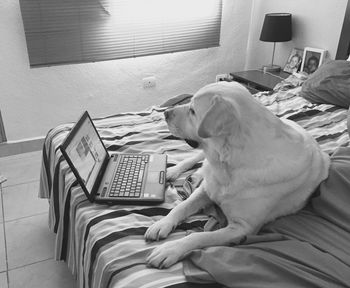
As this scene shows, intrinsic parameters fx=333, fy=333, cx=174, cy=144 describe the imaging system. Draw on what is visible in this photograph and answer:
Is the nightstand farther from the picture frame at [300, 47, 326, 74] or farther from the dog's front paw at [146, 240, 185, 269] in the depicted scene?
the dog's front paw at [146, 240, 185, 269]

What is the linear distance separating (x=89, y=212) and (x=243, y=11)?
297 cm

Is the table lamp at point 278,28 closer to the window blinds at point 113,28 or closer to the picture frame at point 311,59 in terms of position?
the picture frame at point 311,59

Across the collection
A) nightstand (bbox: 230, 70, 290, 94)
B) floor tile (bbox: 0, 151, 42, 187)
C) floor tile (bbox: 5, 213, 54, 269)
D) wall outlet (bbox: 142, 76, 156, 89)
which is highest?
nightstand (bbox: 230, 70, 290, 94)

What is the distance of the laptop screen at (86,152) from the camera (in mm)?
1202

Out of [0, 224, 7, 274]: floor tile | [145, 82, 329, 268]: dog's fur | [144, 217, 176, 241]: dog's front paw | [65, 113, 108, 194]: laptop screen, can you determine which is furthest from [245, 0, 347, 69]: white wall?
[0, 224, 7, 274]: floor tile

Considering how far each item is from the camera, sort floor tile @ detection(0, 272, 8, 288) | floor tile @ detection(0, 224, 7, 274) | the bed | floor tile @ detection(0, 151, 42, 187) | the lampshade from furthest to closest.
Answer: the lampshade < floor tile @ detection(0, 151, 42, 187) < floor tile @ detection(0, 224, 7, 274) < floor tile @ detection(0, 272, 8, 288) < the bed

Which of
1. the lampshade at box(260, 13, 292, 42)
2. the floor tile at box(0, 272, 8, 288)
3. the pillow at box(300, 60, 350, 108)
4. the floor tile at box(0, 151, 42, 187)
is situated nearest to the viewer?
the floor tile at box(0, 272, 8, 288)

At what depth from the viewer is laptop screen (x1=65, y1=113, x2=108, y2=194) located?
1202 mm

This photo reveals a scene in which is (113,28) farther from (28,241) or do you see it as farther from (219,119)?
(219,119)

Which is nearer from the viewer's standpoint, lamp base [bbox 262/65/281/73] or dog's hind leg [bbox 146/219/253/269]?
dog's hind leg [bbox 146/219/253/269]

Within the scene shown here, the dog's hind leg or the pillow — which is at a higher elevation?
the pillow

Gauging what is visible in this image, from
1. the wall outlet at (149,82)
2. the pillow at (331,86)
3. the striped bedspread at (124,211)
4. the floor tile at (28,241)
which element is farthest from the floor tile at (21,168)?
the pillow at (331,86)

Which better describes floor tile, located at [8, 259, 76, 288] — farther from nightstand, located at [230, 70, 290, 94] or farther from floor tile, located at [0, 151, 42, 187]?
nightstand, located at [230, 70, 290, 94]

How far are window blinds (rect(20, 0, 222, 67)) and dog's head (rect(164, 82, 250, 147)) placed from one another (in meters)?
1.90
